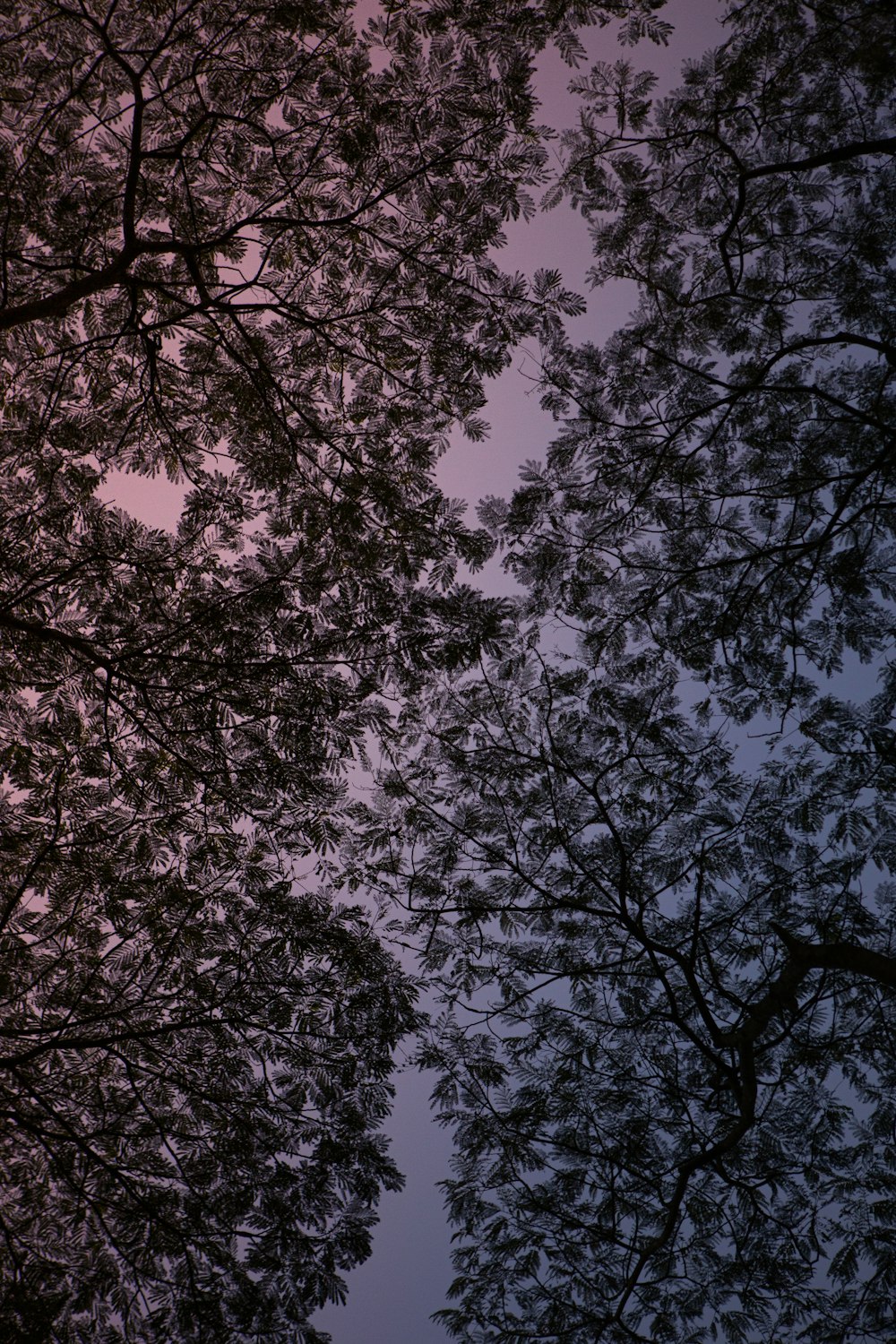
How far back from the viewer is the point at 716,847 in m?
5.32

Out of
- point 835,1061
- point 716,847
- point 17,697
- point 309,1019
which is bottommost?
point 309,1019

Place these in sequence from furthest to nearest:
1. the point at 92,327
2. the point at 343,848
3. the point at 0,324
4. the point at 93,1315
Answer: the point at 343,848
the point at 92,327
the point at 93,1315
the point at 0,324

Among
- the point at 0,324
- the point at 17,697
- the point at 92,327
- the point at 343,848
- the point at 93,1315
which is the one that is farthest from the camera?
the point at 343,848

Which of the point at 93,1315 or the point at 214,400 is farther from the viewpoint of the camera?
the point at 214,400

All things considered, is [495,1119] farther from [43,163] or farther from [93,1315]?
[43,163]

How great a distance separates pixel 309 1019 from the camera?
4480 millimetres

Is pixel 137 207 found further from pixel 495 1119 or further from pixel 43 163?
pixel 495 1119

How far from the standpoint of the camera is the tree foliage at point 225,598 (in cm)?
422

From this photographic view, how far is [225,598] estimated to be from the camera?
191 inches

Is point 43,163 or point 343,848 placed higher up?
point 43,163

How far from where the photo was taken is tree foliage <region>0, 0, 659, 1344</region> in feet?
13.9

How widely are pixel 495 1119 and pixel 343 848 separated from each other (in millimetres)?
2217

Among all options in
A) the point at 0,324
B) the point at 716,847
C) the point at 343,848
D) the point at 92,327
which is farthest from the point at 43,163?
the point at 716,847

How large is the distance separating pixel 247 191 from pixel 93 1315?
699 centimetres
